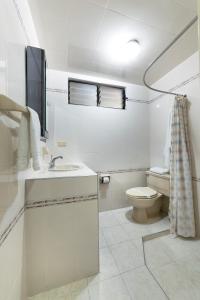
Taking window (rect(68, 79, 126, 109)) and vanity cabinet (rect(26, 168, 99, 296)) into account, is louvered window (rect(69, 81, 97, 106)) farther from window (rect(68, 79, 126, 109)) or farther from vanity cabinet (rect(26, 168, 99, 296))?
vanity cabinet (rect(26, 168, 99, 296))

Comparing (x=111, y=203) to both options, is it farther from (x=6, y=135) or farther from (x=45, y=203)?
(x=6, y=135)

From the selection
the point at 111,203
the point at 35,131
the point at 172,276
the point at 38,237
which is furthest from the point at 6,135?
the point at 111,203

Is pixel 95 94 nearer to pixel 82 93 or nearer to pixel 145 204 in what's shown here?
pixel 82 93

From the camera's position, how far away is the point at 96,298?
3.47 feet

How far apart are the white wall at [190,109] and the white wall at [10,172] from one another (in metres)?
1.94

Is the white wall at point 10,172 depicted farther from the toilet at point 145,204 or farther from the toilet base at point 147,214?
the toilet base at point 147,214

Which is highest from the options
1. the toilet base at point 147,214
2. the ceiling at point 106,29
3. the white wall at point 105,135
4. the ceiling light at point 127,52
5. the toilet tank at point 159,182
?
the ceiling at point 106,29

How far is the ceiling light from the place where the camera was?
1.67 meters

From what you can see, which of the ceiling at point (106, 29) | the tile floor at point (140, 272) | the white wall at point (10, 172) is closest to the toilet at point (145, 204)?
the tile floor at point (140, 272)

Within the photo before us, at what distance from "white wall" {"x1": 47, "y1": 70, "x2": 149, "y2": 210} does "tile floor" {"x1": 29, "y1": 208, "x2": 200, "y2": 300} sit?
0.89 m

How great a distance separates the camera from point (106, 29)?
148 cm

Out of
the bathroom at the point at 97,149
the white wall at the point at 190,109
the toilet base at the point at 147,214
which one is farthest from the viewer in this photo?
the toilet base at the point at 147,214

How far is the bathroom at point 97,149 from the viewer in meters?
0.87

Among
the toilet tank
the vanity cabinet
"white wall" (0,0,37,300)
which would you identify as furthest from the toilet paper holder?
"white wall" (0,0,37,300)
